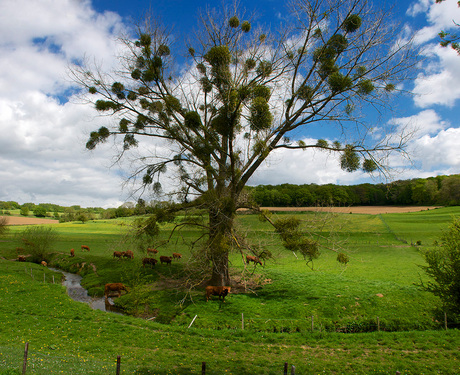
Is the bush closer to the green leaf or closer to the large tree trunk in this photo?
the large tree trunk

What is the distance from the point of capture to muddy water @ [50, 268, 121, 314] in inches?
657

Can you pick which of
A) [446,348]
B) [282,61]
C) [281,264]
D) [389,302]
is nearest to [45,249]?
[281,264]

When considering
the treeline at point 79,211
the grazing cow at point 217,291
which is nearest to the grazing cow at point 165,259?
the treeline at point 79,211

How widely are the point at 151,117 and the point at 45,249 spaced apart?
78.7 feet

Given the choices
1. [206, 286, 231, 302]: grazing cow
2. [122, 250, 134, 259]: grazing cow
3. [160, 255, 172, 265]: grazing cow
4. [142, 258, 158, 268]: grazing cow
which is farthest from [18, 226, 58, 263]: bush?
[206, 286, 231, 302]: grazing cow

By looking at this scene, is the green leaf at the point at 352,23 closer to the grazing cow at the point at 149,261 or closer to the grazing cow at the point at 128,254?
the grazing cow at the point at 149,261

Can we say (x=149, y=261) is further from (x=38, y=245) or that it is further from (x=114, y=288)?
(x=38, y=245)

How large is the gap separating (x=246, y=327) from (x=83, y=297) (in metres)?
12.3

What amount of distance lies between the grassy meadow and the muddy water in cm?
60

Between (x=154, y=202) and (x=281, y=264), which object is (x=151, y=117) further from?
(x=281, y=264)

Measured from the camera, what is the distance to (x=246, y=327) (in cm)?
1274

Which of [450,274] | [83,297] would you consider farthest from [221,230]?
[83,297]

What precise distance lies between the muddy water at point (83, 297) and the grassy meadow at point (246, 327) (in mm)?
600

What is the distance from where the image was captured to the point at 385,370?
876cm
